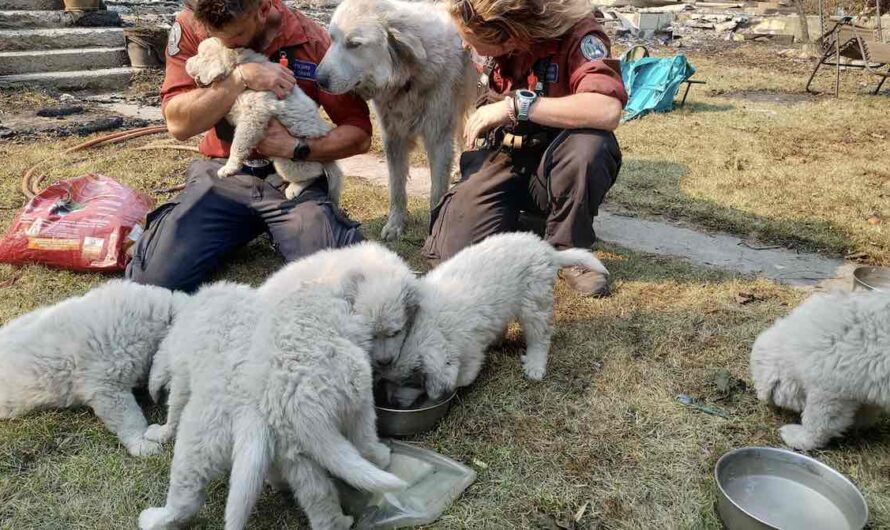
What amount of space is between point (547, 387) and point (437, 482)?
790mm

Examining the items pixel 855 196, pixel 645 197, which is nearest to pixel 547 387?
pixel 645 197

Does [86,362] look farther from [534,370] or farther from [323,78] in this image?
[323,78]

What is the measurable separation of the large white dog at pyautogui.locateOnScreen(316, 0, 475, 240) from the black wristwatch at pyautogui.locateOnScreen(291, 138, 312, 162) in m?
0.37

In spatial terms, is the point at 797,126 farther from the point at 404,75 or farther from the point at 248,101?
the point at 248,101

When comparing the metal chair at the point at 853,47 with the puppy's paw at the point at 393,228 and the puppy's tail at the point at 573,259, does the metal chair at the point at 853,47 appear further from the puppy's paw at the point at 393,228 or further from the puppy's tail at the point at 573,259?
the puppy's tail at the point at 573,259

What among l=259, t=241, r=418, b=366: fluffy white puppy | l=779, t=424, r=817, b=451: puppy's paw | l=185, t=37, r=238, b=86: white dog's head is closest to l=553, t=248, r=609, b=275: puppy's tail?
l=259, t=241, r=418, b=366: fluffy white puppy

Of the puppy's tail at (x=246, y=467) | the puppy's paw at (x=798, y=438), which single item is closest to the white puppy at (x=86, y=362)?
the puppy's tail at (x=246, y=467)

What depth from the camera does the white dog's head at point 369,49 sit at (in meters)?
3.90

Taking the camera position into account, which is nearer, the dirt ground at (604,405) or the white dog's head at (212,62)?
the dirt ground at (604,405)

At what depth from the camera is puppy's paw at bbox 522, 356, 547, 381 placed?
9.70 feet

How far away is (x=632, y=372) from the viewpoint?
3.00 m

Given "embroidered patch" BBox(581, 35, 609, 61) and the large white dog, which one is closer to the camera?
"embroidered patch" BBox(581, 35, 609, 61)

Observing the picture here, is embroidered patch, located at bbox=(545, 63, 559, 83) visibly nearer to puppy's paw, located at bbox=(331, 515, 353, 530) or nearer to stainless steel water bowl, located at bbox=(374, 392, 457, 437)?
stainless steel water bowl, located at bbox=(374, 392, 457, 437)

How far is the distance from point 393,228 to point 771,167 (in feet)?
12.8
